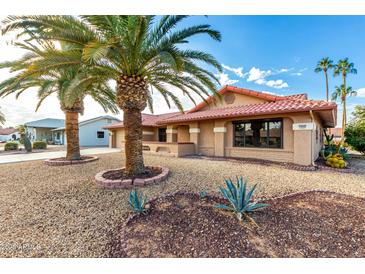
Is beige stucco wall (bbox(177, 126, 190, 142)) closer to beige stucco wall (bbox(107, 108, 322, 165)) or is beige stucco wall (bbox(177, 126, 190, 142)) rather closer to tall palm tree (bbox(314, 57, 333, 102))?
beige stucco wall (bbox(107, 108, 322, 165))

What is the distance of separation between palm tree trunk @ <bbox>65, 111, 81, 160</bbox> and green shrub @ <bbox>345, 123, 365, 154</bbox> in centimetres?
2311

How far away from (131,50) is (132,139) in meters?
3.20

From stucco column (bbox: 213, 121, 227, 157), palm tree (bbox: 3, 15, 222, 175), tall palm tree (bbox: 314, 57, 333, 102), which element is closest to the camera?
palm tree (bbox: 3, 15, 222, 175)

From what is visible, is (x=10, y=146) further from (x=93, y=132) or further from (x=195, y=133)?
(x=195, y=133)

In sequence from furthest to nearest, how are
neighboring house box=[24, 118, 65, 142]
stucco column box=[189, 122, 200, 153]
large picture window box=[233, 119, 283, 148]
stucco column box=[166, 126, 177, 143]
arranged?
neighboring house box=[24, 118, 65, 142], stucco column box=[166, 126, 177, 143], stucco column box=[189, 122, 200, 153], large picture window box=[233, 119, 283, 148]

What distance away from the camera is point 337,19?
5.10m

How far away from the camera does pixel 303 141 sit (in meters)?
9.02

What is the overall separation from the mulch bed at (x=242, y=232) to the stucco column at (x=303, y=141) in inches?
205

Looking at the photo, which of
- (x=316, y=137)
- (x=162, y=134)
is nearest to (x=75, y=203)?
(x=316, y=137)

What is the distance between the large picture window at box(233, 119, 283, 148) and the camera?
10320 mm

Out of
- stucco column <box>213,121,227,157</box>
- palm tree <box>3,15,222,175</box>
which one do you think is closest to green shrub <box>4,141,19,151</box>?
palm tree <box>3,15,222,175</box>

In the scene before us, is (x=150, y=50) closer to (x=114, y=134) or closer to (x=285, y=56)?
(x=285, y=56)

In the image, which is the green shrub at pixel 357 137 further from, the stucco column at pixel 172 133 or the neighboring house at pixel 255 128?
the stucco column at pixel 172 133
